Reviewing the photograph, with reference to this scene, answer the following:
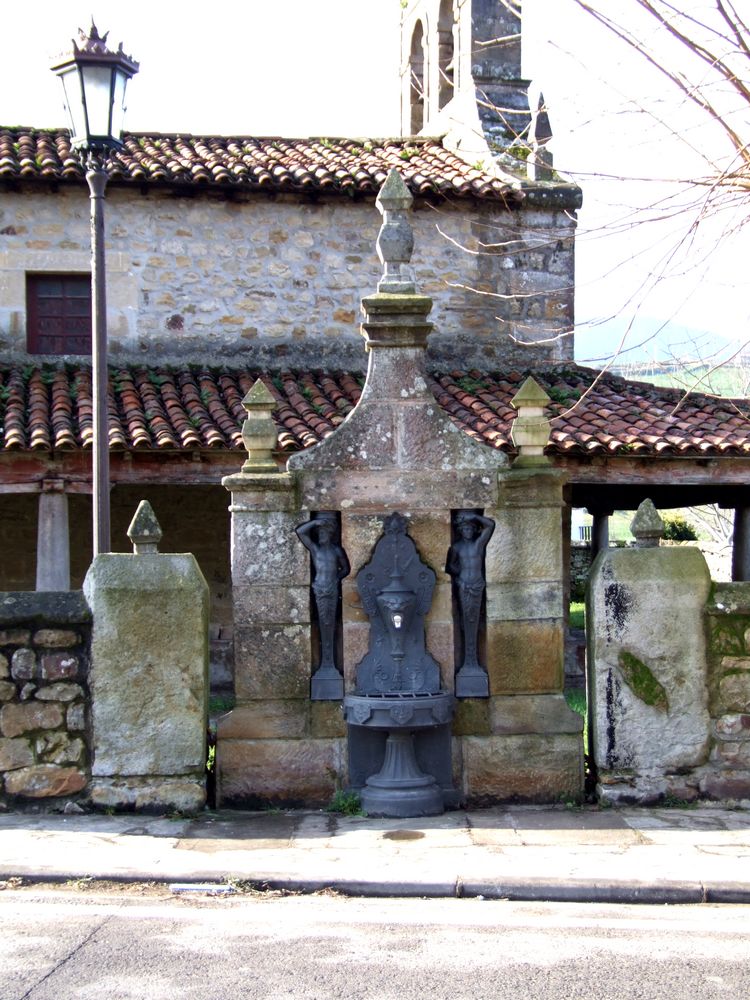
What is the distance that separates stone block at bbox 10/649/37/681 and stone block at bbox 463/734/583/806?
2512 mm

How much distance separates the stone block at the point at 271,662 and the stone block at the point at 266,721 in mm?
53

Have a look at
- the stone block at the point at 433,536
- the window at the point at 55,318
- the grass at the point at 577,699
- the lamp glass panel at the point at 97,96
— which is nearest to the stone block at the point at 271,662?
the stone block at the point at 433,536

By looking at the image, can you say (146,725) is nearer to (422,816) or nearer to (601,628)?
(422,816)

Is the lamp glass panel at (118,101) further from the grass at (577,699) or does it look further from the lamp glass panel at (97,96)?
the grass at (577,699)

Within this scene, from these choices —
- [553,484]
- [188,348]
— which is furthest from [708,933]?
[188,348]

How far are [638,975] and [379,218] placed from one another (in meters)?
13.1

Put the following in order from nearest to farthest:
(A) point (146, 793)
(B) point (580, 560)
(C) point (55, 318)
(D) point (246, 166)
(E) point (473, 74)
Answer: (A) point (146, 793) → (D) point (246, 166) → (C) point (55, 318) → (E) point (473, 74) → (B) point (580, 560)

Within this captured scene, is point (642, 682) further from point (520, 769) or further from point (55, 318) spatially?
point (55, 318)

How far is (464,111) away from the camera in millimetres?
18312

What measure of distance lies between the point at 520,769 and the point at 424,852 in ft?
3.98

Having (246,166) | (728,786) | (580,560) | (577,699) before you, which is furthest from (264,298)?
(580,560)

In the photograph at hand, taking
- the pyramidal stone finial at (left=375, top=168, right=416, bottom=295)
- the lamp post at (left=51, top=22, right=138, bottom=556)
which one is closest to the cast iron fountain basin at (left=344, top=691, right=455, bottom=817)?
the lamp post at (left=51, top=22, right=138, bottom=556)

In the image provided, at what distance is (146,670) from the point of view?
6.96 m

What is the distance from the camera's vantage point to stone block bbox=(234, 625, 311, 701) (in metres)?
7.27
